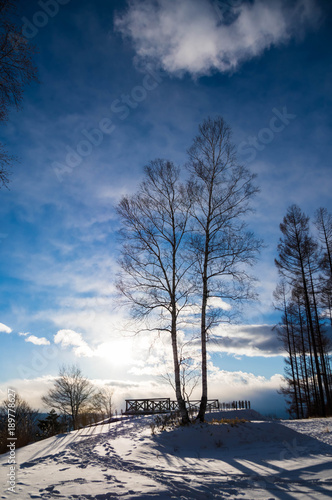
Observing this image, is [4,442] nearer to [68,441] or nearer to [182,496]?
[68,441]

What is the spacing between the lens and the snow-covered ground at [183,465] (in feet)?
14.7

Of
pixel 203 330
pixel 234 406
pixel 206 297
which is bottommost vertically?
pixel 234 406

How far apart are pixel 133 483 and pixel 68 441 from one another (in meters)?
6.31

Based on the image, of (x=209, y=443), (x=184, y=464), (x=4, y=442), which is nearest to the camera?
(x=184, y=464)

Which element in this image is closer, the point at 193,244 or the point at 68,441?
the point at 68,441

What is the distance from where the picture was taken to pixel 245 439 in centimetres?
942

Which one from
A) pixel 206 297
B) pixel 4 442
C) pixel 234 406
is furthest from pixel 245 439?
pixel 234 406

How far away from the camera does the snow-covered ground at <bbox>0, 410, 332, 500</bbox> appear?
14.7 ft

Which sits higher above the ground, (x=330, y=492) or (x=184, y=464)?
(x=330, y=492)

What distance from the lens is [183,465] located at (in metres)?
6.65

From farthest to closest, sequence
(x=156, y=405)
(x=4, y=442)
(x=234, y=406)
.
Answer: (x=234, y=406) → (x=156, y=405) → (x=4, y=442)

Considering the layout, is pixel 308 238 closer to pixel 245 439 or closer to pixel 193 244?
pixel 193 244

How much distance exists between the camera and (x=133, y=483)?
4.96 m

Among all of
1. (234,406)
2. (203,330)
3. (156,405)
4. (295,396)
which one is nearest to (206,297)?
(203,330)
